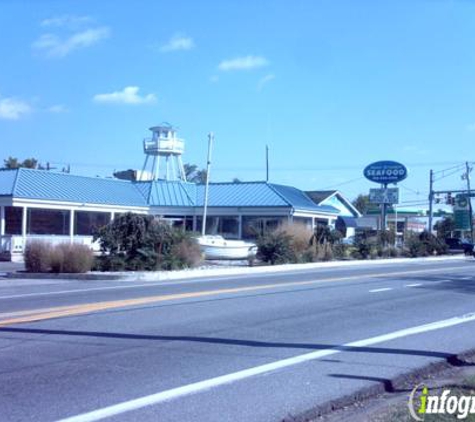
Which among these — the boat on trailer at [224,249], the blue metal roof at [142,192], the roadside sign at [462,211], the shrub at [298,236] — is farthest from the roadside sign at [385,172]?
the roadside sign at [462,211]

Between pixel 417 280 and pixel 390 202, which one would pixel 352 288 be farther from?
pixel 390 202

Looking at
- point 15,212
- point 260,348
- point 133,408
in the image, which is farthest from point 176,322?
point 15,212

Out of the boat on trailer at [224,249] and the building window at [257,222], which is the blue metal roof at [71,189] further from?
the boat on trailer at [224,249]

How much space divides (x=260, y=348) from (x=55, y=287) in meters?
12.6

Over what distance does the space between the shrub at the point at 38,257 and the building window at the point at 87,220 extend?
18.5m

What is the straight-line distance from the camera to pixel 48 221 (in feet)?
144

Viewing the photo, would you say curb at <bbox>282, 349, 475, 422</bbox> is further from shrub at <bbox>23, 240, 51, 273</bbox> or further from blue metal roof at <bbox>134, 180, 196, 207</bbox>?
blue metal roof at <bbox>134, 180, 196, 207</bbox>

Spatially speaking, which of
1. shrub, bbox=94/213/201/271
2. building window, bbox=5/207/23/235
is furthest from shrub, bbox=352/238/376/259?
building window, bbox=5/207/23/235

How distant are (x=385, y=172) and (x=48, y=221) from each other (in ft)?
80.5

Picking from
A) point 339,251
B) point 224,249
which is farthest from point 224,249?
point 339,251

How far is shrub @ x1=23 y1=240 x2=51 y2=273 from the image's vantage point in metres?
26.3

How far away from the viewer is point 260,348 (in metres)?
10.8

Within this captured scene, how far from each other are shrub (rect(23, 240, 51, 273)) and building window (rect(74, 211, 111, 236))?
18525 millimetres

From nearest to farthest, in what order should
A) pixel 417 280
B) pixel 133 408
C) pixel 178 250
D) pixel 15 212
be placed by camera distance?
pixel 133 408 → pixel 417 280 → pixel 178 250 → pixel 15 212
